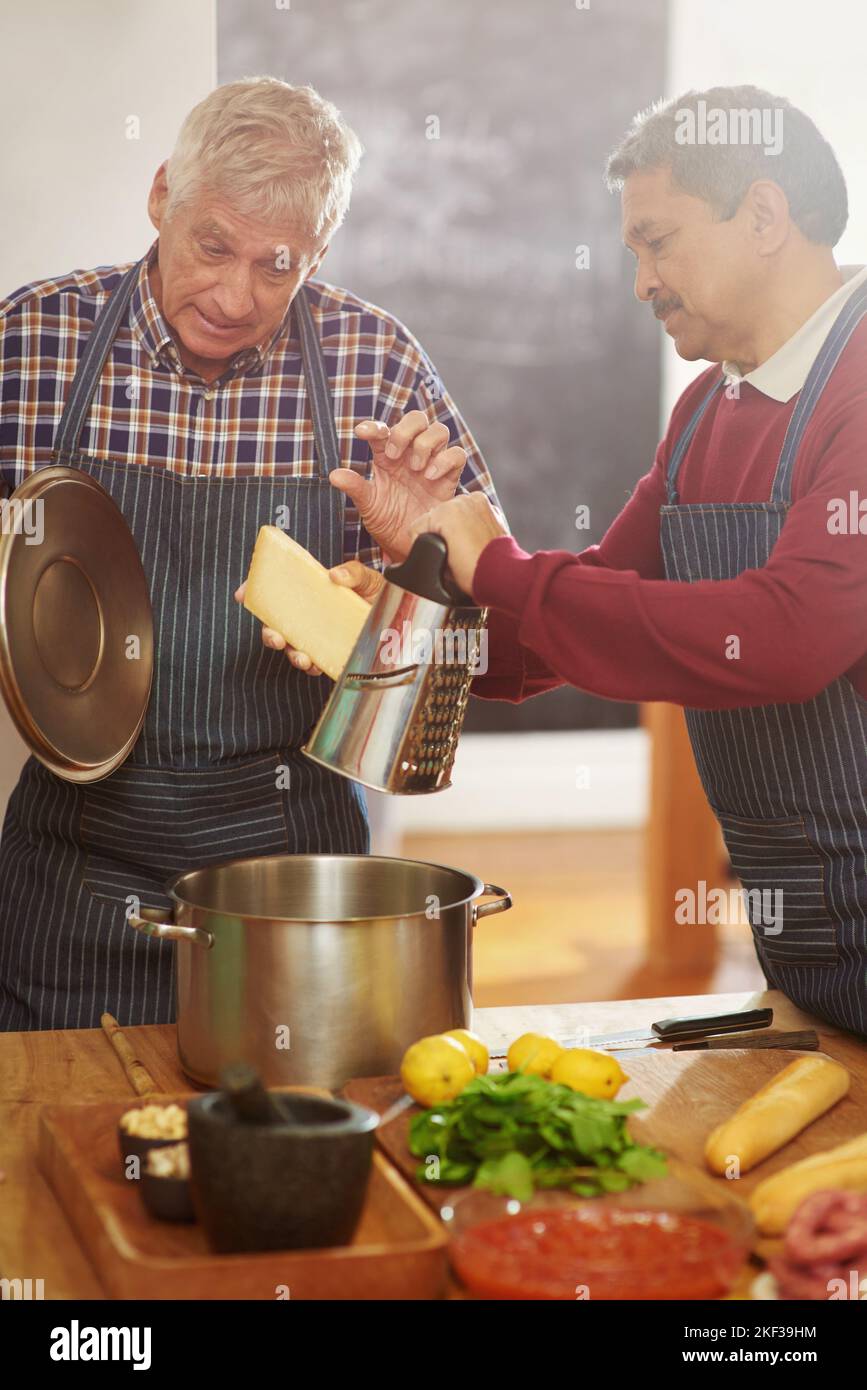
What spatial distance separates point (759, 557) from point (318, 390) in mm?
737

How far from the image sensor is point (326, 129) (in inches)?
72.3

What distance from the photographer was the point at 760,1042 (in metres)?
1.47

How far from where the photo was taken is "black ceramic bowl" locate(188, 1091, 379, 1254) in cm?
93

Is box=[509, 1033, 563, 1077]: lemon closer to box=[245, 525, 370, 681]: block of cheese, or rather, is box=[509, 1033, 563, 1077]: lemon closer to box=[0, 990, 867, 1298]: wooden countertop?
box=[0, 990, 867, 1298]: wooden countertop

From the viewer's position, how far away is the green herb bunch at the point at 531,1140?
3.43 feet

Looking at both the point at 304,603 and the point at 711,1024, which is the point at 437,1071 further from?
the point at 304,603

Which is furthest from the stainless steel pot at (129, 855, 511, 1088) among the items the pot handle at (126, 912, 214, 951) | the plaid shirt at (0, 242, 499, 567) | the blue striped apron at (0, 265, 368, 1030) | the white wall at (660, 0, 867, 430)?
the white wall at (660, 0, 867, 430)

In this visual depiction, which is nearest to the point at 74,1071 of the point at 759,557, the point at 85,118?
the point at 759,557

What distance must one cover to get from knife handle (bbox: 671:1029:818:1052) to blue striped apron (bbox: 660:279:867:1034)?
0.20 feet

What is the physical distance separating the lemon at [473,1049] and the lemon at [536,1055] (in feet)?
0.09

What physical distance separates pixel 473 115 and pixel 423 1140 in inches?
180

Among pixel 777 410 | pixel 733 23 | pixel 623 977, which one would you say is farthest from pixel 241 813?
pixel 733 23

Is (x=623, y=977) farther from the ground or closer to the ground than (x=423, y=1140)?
closer to the ground
